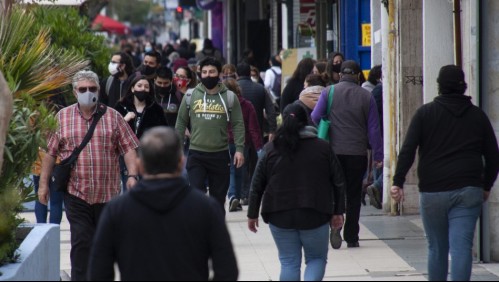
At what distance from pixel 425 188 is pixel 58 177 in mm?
2705

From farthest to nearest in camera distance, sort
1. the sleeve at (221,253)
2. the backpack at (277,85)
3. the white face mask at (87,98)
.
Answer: the backpack at (277,85)
the white face mask at (87,98)
the sleeve at (221,253)

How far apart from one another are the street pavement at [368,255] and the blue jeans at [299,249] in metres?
1.65

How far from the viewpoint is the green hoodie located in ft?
35.9

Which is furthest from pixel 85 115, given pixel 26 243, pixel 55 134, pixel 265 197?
pixel 265 197

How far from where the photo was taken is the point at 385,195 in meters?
13.5

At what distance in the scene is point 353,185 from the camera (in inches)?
419

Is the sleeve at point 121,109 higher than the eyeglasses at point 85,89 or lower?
lower

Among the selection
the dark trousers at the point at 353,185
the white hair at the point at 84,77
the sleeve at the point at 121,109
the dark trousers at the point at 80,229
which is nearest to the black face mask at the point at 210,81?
the sleeve at the point at 121,109

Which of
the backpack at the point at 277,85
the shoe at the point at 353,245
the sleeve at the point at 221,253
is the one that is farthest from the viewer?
the backpack at the point at 277,85

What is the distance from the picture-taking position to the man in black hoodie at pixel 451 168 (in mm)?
7645

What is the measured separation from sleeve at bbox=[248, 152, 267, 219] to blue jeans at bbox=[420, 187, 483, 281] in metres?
1.05

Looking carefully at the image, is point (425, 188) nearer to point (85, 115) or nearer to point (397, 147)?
point (85, 115)

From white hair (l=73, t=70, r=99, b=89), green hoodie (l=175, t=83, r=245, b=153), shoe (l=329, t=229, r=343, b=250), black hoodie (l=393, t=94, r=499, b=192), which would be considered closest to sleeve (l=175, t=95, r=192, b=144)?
green hoodie (l=175, t=83, r=245, b=153)

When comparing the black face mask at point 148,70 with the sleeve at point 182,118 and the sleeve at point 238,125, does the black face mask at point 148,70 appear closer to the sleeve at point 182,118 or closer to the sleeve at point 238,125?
the sleeve at point 182,118
